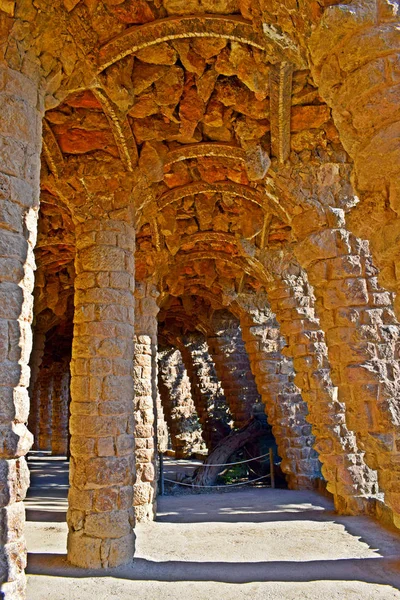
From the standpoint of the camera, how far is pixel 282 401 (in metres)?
11.4

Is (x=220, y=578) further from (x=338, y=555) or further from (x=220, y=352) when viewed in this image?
(x=220, y=352)

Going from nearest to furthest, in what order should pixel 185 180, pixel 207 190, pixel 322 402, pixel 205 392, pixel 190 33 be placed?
pixel 190 33, pixel 185 180, pixel 207 190, pixel 322 402, pixel 205 392

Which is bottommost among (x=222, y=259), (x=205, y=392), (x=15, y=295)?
(x=15, y=295)

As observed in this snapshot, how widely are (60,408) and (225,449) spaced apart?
10764 millimetres

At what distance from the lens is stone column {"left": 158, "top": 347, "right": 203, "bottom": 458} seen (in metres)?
18.7

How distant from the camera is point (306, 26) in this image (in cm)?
316

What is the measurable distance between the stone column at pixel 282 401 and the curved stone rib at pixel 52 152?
7.17m

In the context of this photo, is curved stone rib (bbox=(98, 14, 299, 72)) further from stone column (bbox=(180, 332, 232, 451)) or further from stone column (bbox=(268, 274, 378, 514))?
stone column (bbox=(180, 332, 232, 451))

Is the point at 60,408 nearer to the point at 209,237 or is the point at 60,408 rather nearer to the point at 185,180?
the point at 209,237

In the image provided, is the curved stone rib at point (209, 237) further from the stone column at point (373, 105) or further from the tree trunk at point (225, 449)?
the stone column at point (373, 105)

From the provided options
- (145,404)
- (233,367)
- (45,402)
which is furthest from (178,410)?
(145,404)

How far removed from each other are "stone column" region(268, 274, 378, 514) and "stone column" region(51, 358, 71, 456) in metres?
12.9

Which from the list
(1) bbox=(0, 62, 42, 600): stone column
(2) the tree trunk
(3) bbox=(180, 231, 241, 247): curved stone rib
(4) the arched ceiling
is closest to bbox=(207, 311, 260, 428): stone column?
(2) the tree trunk

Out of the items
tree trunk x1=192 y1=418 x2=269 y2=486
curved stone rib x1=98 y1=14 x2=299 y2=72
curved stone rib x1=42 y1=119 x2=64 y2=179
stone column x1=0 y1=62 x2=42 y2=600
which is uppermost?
curved stone rib x1=98 y1=14 x2=299 y2=72
